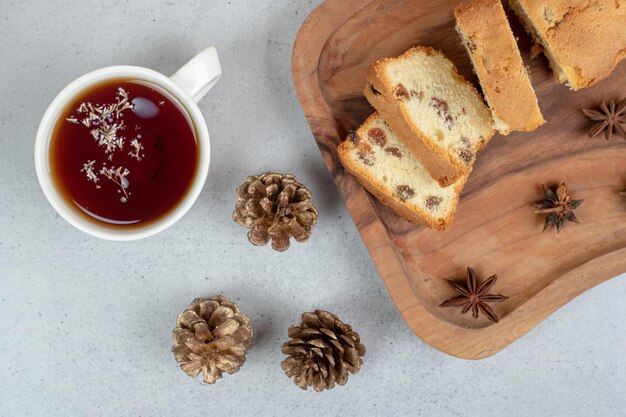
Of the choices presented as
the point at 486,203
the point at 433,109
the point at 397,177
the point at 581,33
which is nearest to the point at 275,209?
the point at 397,177

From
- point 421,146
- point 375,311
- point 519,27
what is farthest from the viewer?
point 375,311

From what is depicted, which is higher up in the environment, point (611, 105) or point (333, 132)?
point (611, 105)

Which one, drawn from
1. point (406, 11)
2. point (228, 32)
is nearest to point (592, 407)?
point (406, 11)

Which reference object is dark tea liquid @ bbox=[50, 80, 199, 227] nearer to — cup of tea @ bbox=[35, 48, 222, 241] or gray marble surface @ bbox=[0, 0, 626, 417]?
cup of tea @ bbox=[35, 48, 222, 241]

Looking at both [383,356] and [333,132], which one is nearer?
[333,132]

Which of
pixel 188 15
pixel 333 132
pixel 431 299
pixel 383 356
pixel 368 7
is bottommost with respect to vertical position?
pixel 383 356

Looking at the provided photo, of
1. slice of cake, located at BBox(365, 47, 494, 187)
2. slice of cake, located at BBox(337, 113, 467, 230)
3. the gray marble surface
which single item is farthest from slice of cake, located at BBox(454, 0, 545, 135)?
the gray marble surface

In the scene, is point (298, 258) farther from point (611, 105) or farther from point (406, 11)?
point (611, 105)

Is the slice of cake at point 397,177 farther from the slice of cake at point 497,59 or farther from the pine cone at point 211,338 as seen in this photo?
the pine cone at point 211,338
